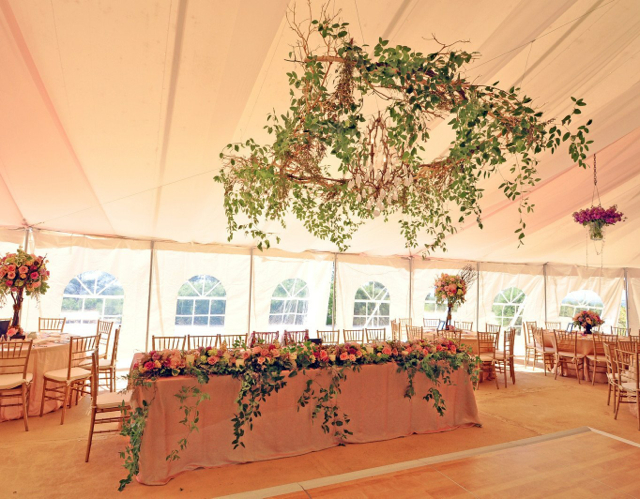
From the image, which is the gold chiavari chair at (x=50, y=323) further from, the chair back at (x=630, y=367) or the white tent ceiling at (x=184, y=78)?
the chair back at (x=630, y=367)

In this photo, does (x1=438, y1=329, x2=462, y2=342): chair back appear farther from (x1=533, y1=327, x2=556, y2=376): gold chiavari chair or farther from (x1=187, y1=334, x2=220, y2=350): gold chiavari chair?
(x1=187, y1=334, x2=220, y2=350): gold chiavari chair

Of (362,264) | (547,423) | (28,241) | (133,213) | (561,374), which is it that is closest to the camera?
(547,423)

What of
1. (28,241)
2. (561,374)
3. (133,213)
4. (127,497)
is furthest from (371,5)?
(561,374)

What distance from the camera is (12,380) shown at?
13.0ft

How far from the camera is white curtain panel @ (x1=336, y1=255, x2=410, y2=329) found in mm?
8438

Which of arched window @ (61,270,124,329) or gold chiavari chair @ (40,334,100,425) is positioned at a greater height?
arched window @ (61,270,124,329)

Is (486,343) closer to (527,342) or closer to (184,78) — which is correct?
(527,342)

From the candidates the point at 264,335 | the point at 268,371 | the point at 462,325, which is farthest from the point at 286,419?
the point at 462,325

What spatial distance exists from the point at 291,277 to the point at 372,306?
7.65ft

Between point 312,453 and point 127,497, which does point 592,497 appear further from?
point 127,497

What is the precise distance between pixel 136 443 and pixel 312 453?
150 centimetres

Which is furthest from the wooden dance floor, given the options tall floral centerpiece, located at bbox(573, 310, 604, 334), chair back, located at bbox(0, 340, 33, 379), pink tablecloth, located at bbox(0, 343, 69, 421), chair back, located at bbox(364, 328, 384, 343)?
tall floral centerpiece, located at bbox(573, 310, 604, 334)

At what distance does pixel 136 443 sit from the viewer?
9.23 ft

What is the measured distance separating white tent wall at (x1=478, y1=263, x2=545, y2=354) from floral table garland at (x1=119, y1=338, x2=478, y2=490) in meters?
6.30
